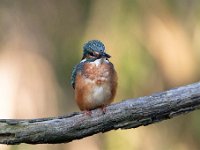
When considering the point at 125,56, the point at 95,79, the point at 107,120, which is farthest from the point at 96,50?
the point at 125,56

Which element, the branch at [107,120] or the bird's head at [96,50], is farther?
the bird's head at [96,50]

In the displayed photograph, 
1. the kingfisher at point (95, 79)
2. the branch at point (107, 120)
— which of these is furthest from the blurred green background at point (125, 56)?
the branch at point (107, 120)

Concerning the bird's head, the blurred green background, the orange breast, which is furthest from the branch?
the blurred green background

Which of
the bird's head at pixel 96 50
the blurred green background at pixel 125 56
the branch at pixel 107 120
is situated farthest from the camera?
the blurred green background at pixel 125 56

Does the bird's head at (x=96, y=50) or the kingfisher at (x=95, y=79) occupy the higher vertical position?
the bird's head at (x=96, y=50)

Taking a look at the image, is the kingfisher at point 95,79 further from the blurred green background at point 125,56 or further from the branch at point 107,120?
the blurred green background at point 125,56

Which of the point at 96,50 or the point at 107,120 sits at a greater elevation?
the point at 96,50

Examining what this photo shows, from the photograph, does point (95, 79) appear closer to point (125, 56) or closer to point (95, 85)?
point (95, 85)
